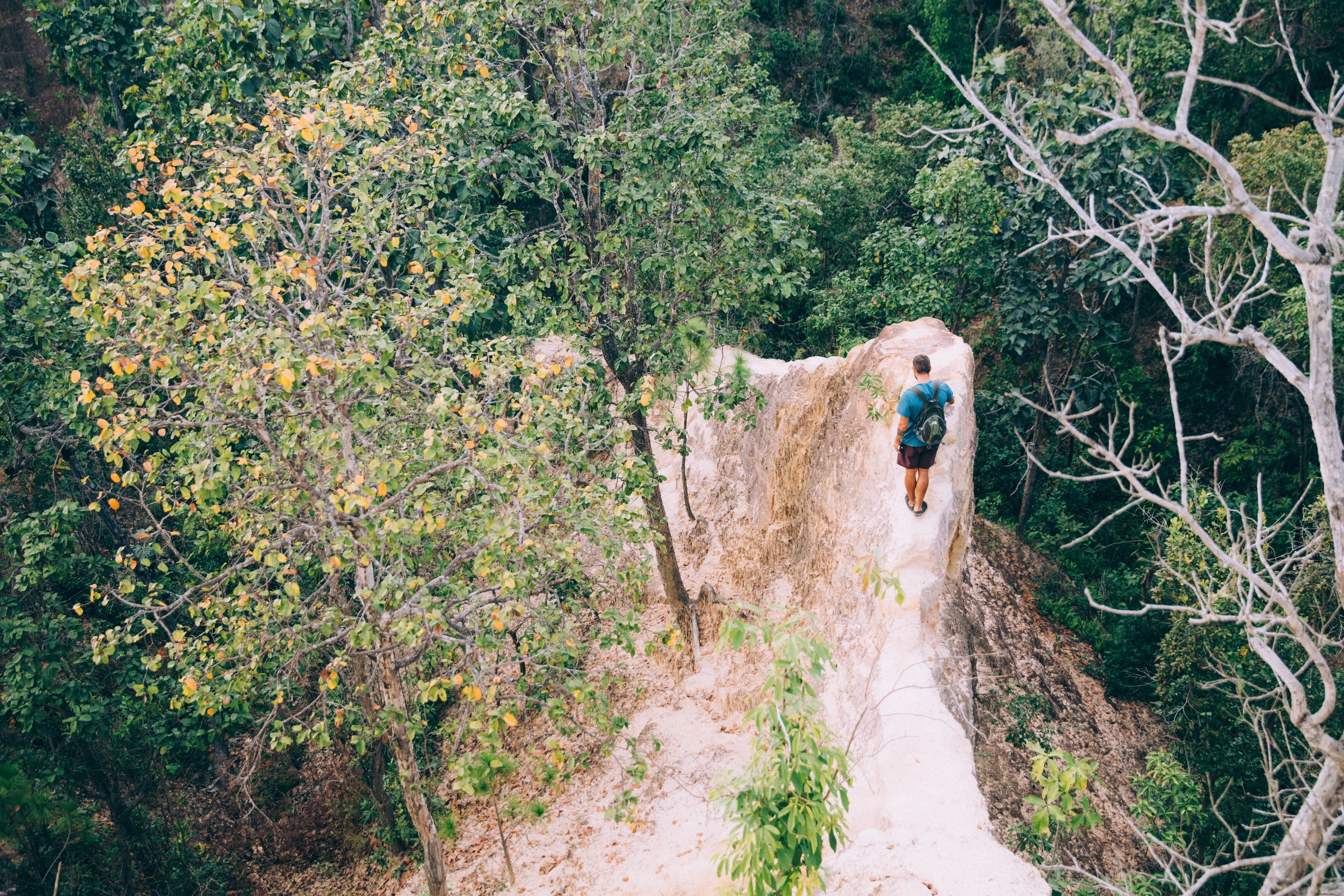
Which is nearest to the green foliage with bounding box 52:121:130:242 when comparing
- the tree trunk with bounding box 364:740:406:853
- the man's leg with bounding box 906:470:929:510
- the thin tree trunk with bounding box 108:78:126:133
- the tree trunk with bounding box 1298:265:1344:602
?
the thin tree trunk with bounding box 108:78:126:133

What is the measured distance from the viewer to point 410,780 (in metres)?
7.53

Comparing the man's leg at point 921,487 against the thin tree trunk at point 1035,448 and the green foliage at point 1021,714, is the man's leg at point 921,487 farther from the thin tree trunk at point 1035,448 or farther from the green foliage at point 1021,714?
the thin tree trunk at point 1035,448

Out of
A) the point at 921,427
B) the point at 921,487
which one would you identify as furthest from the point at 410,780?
the point at 921,427

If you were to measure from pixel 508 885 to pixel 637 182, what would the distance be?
369 inches

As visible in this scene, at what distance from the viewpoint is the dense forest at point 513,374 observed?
6.43 meters

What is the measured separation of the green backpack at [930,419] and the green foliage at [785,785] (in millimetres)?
4065

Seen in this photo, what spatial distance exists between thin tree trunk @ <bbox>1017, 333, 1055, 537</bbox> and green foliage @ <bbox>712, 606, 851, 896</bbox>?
10.8 m

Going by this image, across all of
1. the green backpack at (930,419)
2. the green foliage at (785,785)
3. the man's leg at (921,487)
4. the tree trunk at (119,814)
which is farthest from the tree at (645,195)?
the tree trunk at (119,814)

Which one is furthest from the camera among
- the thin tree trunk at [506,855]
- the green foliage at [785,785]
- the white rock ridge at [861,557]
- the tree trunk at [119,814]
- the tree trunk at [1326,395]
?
the tree trunk at [119,814]

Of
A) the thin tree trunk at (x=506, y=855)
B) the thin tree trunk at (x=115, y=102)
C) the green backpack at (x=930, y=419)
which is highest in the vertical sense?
the thin tree trunk at (x=115, y=102)

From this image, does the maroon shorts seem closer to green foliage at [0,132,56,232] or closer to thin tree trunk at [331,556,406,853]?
thin tree trunk at [331,556,406,853]

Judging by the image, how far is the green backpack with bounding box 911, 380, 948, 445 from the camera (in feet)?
27.6

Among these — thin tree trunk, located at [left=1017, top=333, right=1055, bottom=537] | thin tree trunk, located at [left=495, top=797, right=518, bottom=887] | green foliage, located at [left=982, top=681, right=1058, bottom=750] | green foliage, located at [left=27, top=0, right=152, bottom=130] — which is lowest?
thin tree trunk, located at [left=495, top=797, right=518, bottom=887]

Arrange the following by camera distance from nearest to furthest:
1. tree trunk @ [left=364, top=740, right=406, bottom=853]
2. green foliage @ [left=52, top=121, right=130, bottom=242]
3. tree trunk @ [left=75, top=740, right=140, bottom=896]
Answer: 1. tree trunk @ [left=75, top=740, right=140, bottom=896]
2. tree trunk @ [left=364, top=740, right=406, bottom=853]
3. green foliage @ [left=52, top=121, right=130, bottom=242]
